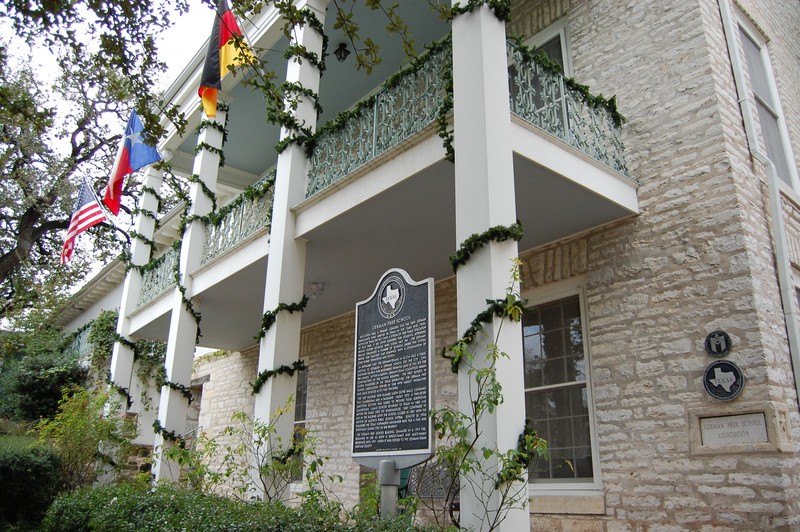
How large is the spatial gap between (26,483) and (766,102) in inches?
459

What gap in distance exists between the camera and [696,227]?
5930 mm

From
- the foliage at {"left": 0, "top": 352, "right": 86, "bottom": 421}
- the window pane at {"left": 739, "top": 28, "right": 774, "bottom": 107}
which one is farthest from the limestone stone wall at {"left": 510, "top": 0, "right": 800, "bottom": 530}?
the foliage at {"left": 0, "top": 352, "right": 86, "bottom": 421}

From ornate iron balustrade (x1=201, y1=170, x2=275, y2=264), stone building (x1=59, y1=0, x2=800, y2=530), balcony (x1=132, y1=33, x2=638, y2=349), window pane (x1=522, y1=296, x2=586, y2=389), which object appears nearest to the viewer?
stone building (x1=59, y1=0, x2=800, y2=530)

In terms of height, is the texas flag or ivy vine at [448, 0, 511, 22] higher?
the texas flag

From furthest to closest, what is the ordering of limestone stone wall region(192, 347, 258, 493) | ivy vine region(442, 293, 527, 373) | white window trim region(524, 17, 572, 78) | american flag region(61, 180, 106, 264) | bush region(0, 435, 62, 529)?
limestone stone wall region(192, 347, 258, 493), american flag region(61, 180, 106, 264), bush region(0, 435, 62, 529), white window trim region(524, 17, 572, 78), ivy vine region(442, 293, 527, 373)

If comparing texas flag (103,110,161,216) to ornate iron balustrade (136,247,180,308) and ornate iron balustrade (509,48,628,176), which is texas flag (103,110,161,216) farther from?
ornate iron balustrade (509,48,628,176)

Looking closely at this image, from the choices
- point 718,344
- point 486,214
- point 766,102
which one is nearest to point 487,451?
point 486,214

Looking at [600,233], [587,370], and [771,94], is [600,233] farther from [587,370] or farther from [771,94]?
[771,94]

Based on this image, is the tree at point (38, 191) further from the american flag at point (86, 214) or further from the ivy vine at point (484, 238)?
the ivy vine at point (484, 238)

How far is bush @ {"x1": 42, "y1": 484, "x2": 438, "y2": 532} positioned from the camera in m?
4.11

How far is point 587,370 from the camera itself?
6.51 metres

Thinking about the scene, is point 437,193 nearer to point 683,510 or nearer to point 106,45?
point 106,45

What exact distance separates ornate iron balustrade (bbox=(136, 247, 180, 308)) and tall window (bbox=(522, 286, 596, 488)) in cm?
627

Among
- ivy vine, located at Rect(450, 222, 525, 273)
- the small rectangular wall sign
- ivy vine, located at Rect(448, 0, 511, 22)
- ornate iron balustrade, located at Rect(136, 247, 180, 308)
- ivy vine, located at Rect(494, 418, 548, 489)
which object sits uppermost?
ivy vine, located at Rect(448, 0, 511, 22)
